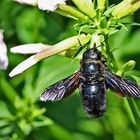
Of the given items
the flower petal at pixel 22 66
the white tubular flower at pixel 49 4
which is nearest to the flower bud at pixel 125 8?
the white tubular flower at pixel 49 4

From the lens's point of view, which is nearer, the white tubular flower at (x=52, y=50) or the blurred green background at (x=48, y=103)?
the white tubular flower at (x=52, y=50)

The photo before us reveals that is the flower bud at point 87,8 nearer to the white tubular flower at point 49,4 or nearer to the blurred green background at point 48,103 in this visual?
the white tubular flower at point 49,4

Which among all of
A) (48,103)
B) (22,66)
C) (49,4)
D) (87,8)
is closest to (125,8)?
(87,8)

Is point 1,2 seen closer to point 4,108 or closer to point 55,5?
point 4,108

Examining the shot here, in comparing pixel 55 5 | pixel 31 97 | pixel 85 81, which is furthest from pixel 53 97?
pixel 31 97

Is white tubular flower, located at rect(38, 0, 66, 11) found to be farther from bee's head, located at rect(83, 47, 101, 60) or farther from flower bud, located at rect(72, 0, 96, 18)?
bee's head, located at rect(83, 47, 101, 60)

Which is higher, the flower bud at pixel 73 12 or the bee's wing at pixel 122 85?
the flower bud at pixel 73 12

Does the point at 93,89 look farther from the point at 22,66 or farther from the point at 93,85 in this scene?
the point at 22,66

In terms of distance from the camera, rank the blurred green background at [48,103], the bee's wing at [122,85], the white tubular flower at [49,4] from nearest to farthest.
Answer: the bee's wing at [122,85]
the white tubular flower at [49,4]
the blurred green background at [48,103]
